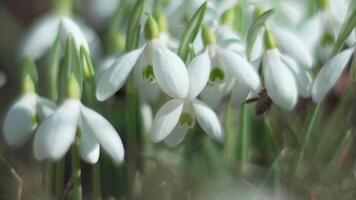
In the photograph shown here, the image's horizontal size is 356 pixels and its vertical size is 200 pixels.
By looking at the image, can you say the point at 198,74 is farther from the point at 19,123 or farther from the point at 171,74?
the point at 19,123

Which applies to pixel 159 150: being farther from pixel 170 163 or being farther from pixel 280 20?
pixel 280 20

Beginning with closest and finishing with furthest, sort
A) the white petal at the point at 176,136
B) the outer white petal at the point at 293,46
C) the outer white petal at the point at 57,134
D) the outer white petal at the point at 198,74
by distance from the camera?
the outer white petal at the point at 57,134
the outer white petal at the point at 198,74
the white petal at the point at 176,136
the outer white petal at the point at 293,46

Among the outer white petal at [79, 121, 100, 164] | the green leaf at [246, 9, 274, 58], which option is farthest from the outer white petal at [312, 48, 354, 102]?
the outer white petal at [79, 121, 100, 164]

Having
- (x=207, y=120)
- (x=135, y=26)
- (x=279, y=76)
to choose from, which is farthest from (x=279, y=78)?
(x=135, y=26)

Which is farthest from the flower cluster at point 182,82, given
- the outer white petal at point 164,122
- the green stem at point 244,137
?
the green stem at point 244,137

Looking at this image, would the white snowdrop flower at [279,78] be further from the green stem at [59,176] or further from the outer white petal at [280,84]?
the green stem at [59,176]
